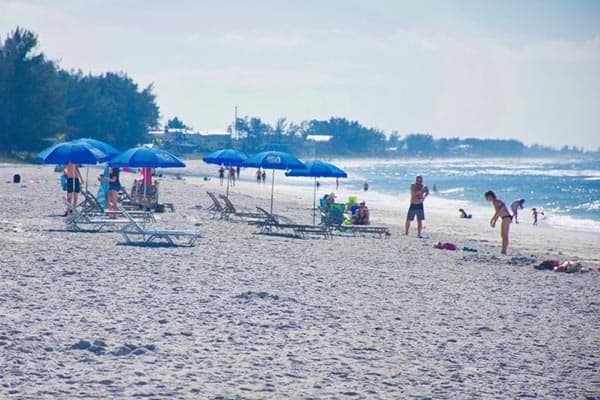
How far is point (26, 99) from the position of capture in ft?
186

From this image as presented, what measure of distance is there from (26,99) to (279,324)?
5345 centimetres

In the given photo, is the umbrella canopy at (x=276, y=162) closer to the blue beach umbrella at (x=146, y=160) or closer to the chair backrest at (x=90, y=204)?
the blue beach umbrella at (x=146, y=160)

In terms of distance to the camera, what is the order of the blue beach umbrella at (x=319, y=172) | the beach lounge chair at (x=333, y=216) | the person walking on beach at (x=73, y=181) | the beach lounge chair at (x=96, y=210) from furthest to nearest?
the blue beach umbrella at (x=319, y=172), the beach lounge chair at (x=333, y=216), the person walking on beach at (x=73, y=181), the beach lounge chair at (x=96, y=210)

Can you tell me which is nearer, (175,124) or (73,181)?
(73,181)

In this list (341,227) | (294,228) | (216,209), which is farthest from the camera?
(216,209)

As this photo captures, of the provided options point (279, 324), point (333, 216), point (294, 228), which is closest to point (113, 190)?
point (294, 228)

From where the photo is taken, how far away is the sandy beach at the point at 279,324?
588cm

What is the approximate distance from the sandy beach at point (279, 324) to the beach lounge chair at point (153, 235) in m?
0.31

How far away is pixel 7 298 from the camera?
315 inches

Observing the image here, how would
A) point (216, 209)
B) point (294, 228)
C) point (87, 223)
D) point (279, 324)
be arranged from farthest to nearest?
point (216, 209) → point (294, 228) → point (87, 223) → point (279, 324)

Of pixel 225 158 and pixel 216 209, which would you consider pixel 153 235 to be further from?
pixel 225 158

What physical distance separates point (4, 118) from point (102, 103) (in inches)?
857

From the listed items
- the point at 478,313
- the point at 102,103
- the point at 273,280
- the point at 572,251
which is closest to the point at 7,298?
the point at 273,280

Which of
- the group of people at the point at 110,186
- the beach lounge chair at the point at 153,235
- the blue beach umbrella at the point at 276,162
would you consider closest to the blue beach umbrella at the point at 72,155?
the group of people at the point at 110,186
